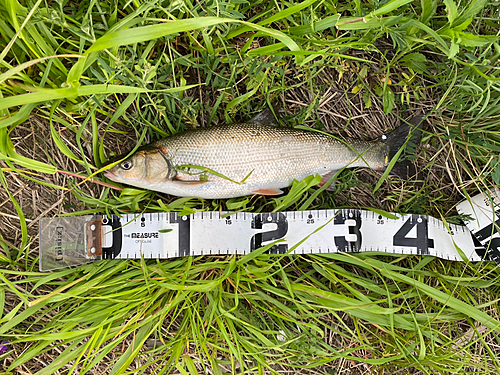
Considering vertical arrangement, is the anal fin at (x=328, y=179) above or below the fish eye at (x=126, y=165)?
below

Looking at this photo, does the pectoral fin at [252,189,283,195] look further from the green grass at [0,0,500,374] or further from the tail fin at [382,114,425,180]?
the tail fin at [382,114,425,180]

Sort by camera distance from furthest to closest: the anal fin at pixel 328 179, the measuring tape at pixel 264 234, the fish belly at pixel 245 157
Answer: the anal fin at pixel 328 179 < the measuring tape at pixel 264 234 < the fish belly at pixel 245 157

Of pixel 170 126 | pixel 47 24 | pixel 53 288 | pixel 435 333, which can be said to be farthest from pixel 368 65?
pixel 53 288

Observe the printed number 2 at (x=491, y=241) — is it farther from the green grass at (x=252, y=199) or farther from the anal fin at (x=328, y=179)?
the anal fin at (x=328, y=179)

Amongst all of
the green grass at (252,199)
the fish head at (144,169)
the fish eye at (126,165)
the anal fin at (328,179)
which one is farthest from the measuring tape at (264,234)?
the fish eye at (126,165)

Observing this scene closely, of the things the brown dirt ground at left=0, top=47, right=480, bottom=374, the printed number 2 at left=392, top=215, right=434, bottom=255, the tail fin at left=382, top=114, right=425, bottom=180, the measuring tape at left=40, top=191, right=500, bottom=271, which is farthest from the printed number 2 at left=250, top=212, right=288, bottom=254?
the tail fin at left=382, top=114, right=425, bottom=180

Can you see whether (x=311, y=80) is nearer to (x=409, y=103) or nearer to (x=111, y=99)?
(x=409, y=103)

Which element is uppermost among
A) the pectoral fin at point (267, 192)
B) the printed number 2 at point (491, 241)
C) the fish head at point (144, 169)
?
the fish head at point (144, 169)
